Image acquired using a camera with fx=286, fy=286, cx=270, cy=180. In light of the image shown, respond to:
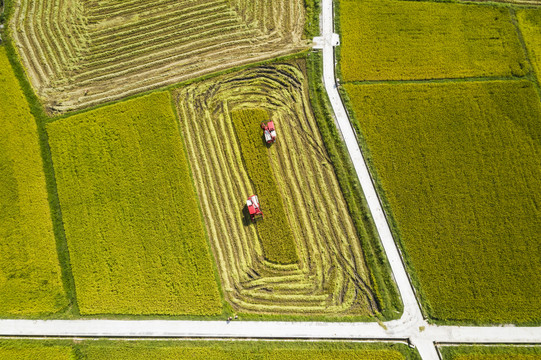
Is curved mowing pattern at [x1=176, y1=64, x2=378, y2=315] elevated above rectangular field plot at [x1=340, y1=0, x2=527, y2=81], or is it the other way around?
rectangular field plot at [x1=340, y1=0, x2=527, y2=81]

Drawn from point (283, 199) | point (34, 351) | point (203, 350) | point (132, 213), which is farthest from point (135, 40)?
point (203, 350)

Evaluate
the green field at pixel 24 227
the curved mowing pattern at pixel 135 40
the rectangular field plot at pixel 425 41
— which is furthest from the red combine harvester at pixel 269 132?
the green field at pixel 24 227

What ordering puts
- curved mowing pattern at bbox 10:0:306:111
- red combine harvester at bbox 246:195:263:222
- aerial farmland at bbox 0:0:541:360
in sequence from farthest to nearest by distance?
curved mowing pattern at bbox 10:0:306:111
red combine harvester at bbox 246:195:263:222
aerial farmland at bbox 0:0:541:360

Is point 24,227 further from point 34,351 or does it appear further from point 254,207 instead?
point 254,207

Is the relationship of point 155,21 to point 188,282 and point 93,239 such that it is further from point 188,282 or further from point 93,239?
point 188,282

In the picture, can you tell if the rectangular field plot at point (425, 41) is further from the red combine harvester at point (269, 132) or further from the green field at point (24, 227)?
the green field at point (24, 227)

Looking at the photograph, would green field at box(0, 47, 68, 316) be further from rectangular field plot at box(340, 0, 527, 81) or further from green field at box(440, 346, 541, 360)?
green field at box(440, 346, 541, 360)

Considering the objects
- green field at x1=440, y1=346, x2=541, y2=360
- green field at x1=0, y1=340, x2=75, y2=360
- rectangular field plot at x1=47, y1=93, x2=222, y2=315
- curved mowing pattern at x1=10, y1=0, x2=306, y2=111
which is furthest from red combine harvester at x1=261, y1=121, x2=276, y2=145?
green field at x1=0, y1=340, x2=75, y2=360

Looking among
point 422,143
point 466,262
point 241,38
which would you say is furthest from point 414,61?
point 466,262
